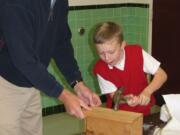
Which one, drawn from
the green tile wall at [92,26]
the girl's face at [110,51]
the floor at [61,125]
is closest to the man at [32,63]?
the girl's face at [110,51]

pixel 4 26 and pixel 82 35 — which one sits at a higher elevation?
pixel 4 26

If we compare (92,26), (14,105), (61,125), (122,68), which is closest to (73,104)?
(14,105)

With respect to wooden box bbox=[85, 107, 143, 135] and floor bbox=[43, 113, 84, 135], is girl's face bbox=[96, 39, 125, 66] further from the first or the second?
floor bbox=[43, 113, 84, 135]

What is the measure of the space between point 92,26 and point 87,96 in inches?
94.4

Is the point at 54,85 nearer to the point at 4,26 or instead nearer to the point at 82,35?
the point at 4,26

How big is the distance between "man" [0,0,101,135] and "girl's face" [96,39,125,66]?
0.16 metres

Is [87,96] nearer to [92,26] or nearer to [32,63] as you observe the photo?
[32,63]

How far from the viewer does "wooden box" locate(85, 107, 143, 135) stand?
4.59ft

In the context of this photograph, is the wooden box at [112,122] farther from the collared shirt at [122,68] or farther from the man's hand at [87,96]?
the collared shirt at [122,68]

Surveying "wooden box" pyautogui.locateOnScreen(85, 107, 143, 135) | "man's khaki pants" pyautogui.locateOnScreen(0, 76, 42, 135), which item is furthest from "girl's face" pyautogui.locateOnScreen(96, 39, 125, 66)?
"wooden box" pyautogui.locateOnScreen(85, 107, 143, 135)

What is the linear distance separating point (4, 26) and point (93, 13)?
2.59 metres

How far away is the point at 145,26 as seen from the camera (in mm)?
4309

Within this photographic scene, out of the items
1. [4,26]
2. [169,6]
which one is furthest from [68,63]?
[169,6]

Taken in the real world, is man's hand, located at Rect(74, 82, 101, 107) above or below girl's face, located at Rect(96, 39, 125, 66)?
below
